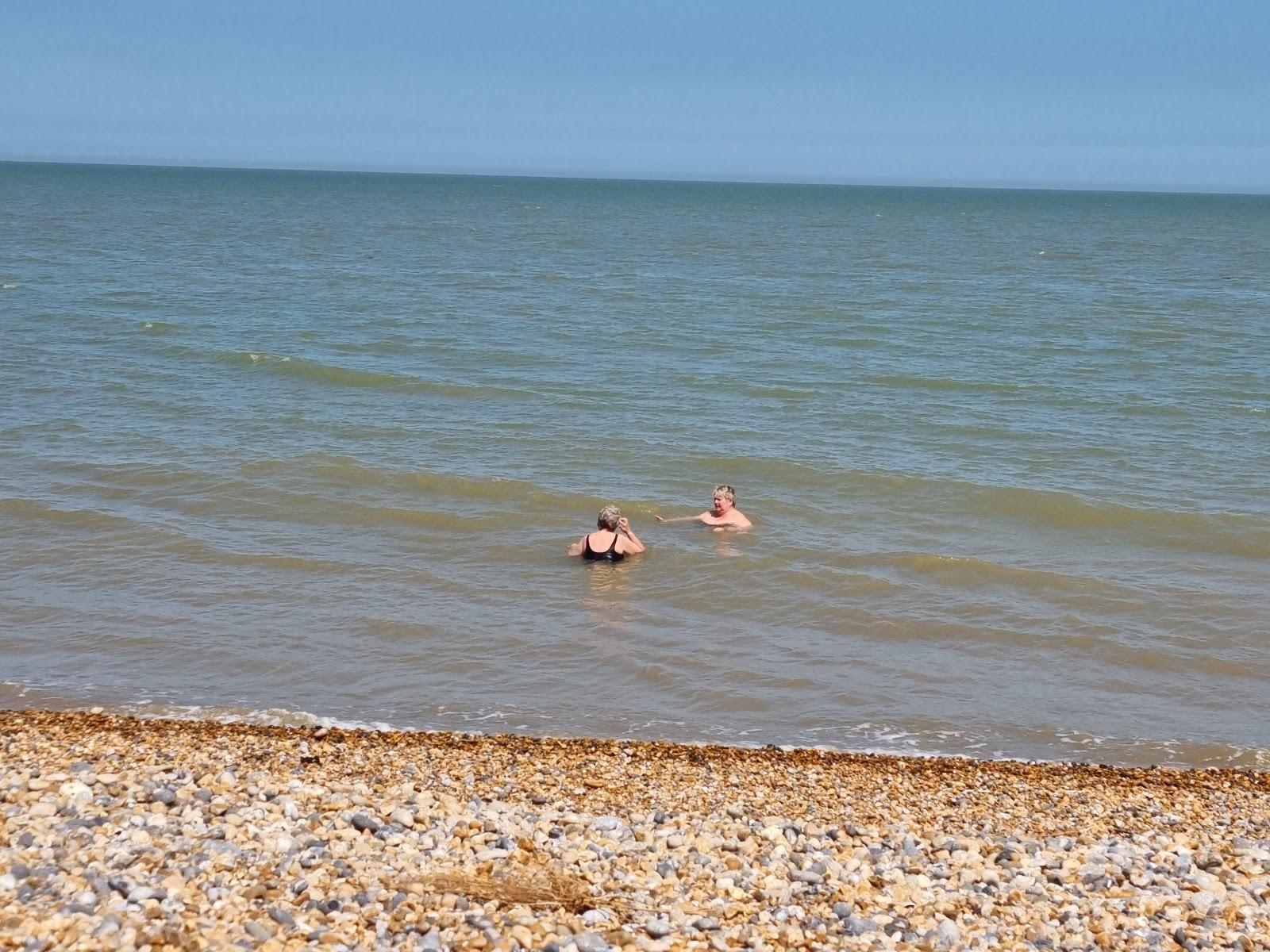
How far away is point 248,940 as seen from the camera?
6137 mm

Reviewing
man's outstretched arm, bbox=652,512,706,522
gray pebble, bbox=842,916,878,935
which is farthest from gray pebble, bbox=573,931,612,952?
man's outstretched arm, bbox=652,512,706,522

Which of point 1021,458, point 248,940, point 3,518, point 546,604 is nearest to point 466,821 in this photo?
point 248,940

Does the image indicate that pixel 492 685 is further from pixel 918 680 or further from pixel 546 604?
Answer: pixel 918 680

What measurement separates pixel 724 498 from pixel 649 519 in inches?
50.3

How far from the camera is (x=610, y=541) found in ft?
46.1

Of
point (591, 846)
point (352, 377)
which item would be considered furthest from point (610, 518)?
point (352, 377)

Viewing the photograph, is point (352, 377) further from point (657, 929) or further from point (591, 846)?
point (657, 929)

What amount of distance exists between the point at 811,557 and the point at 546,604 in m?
3.18

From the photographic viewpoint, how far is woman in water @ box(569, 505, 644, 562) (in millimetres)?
14031

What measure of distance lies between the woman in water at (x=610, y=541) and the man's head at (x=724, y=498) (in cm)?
138

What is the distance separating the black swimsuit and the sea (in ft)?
0.60

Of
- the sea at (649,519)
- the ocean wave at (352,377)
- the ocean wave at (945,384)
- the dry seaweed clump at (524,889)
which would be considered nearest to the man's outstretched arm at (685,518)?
the sea at (649,519)

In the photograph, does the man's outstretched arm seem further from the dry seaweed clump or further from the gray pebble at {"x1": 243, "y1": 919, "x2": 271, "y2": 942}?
the gray pebble at {"x1": 243, "y1": 919, "x2": 271, "y2": 942}

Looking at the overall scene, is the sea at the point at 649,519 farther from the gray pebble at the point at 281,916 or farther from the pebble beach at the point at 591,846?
the gray pebble at the point at 281,916
